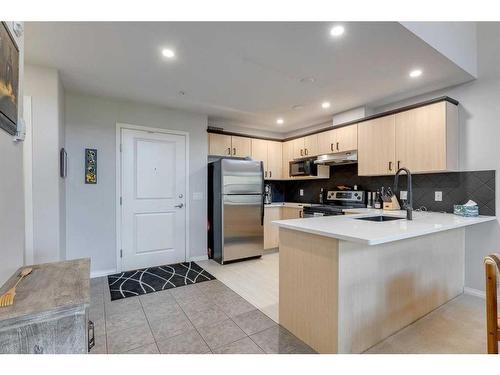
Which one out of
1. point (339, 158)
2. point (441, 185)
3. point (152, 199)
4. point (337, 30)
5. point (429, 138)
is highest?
point (337, 30)

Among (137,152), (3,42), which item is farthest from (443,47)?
(137,152)

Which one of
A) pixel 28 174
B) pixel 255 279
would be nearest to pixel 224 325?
pixel 255 279

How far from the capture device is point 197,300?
8.42 ft

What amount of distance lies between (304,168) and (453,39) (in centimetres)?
246

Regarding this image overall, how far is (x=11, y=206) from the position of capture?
119cm

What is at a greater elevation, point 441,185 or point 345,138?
point 345,138

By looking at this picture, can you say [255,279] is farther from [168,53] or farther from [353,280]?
[168,53]

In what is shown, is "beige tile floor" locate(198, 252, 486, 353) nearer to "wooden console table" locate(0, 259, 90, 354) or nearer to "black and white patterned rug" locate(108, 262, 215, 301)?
"black and white patterned rug" locate(108, 262, 215, 301)

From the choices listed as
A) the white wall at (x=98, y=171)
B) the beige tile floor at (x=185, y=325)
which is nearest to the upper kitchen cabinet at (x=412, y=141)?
the beige tile floor at (x=185, y=325)

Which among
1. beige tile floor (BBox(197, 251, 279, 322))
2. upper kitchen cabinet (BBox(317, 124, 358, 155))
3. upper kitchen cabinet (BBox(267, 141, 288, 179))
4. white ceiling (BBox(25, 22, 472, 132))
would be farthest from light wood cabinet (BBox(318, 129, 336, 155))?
beige tile floor (BBox(197, 251, 279, 322))

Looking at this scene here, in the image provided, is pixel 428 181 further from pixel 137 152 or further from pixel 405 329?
pixel 137 152

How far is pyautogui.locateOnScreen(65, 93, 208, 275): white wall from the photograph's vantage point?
3.07 metres

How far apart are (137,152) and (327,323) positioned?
10.4 ft

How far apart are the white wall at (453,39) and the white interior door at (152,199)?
313 centimetres
